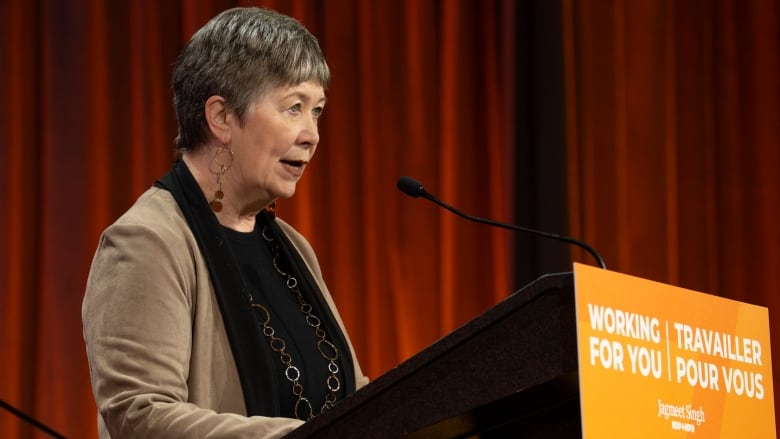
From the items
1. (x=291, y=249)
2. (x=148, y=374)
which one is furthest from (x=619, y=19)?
(x=148, y=374)

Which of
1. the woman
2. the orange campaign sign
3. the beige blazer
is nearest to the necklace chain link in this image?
the woman

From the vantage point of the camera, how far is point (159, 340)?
1669mm

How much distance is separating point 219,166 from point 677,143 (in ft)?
8.55

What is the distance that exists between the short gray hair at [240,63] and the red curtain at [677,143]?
7.52 ft

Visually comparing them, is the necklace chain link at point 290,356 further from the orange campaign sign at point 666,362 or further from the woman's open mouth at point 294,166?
the orange campaign sign at point 666,362

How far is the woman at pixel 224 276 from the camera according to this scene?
64.9 inches

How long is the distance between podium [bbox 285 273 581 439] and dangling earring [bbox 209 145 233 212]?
2.28 feet

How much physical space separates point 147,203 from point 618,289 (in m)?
0.93

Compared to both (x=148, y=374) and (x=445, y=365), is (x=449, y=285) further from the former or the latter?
(x=445, y=365)

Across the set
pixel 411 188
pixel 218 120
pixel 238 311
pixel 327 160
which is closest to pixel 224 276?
pixel 238 311

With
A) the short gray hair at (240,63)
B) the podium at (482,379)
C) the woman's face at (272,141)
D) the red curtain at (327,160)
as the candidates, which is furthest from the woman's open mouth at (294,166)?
the red curtain at (327,160)

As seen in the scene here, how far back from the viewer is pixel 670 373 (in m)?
1.25

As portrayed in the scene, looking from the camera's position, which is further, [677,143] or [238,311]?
[677,143]

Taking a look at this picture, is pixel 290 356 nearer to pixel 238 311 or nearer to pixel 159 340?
pixel 238 311
